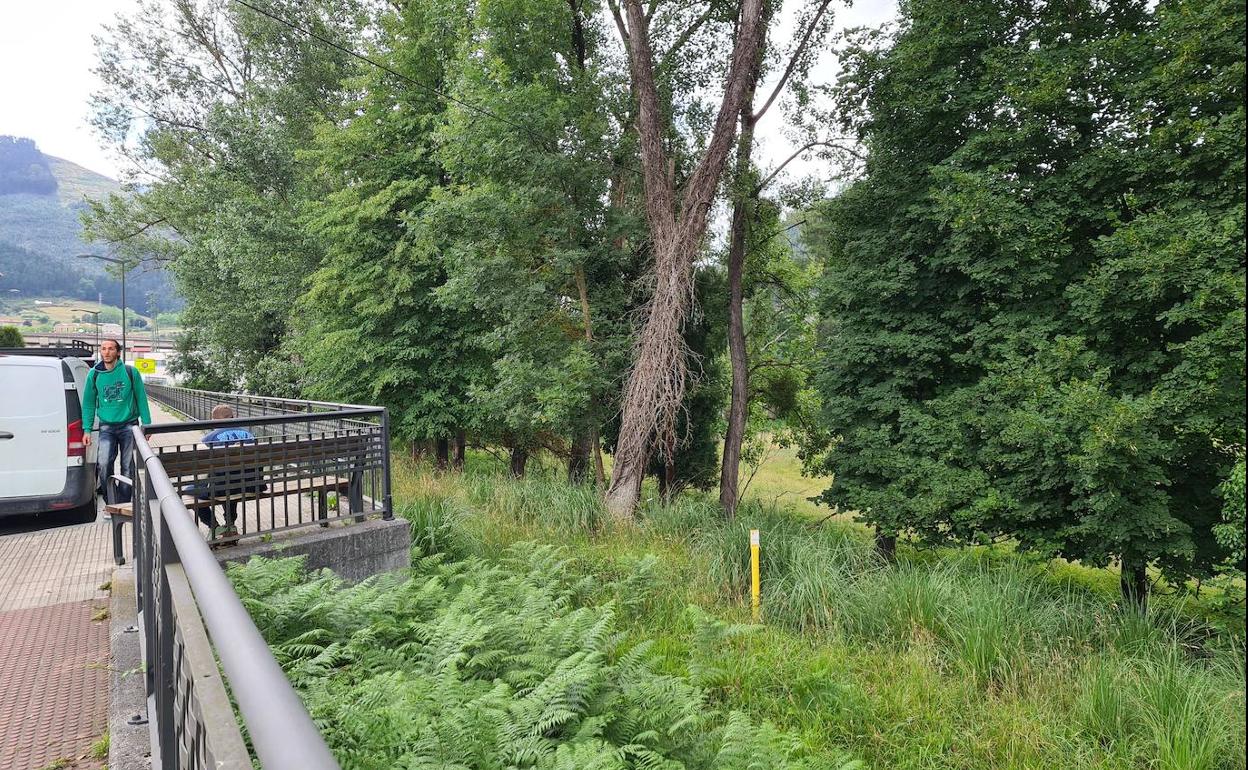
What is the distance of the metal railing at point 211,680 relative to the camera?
0.76m

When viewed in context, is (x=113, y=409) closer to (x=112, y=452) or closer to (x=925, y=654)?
(x=112, y=452)

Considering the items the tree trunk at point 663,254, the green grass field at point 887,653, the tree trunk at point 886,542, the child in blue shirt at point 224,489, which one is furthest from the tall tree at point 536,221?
the child in blue shirt at point 224,489

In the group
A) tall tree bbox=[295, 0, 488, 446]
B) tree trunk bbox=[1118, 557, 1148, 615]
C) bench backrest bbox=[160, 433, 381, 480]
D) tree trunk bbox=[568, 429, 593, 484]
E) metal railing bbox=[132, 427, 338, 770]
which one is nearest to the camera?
metal railing bbox=[132, 427, 338, 770]

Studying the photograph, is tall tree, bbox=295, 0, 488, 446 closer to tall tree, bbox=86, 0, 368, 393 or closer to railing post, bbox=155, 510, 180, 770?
tall tree, bbox=86, 0, 368, 393

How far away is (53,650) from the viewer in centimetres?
445

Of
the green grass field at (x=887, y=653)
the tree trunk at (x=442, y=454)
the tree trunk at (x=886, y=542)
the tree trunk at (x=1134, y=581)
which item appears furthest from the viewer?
the tree trunk at (x=442, y=454)

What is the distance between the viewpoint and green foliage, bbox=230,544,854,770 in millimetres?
3004

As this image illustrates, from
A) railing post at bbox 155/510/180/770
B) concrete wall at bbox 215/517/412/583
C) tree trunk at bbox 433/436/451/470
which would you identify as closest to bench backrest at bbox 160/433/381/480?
concrete wall at bbox 215/517/412/583

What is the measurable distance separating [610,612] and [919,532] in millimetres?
8092

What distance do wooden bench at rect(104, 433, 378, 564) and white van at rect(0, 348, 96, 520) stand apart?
182 centimetres

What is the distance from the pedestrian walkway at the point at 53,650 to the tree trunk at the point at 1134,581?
10.1 meters

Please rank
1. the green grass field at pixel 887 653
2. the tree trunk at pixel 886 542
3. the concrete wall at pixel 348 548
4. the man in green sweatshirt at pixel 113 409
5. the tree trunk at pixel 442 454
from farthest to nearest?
the tree trunk at pixel 442 454 < the tree trunk at pixel 886 542 < the man in green sweatshirt at pixel 113 409 < the concrete wall at pixel 348 548 < the green grass field at pixel 887 653

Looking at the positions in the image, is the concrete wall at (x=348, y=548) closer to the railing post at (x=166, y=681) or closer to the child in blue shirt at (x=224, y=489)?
the child in blue shirt at (x=224, y=489)

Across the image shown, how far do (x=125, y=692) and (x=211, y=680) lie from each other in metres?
3.17
